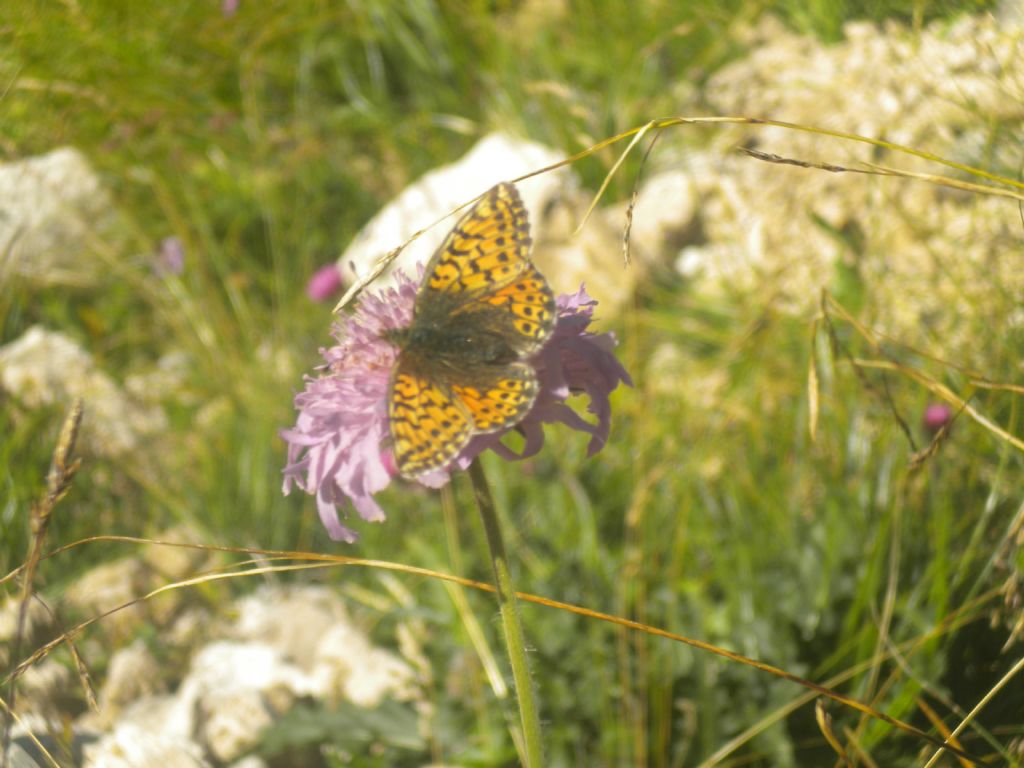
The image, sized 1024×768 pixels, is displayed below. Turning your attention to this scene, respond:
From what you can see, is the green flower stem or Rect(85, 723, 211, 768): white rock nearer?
the green flower stem

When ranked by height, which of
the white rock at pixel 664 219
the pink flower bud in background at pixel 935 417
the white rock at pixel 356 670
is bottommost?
the white rock at pixel 356 670

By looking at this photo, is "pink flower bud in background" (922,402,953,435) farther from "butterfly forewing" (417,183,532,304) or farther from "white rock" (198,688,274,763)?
"white rock" (198,688,274,763)

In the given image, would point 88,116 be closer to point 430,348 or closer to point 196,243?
point 196,243

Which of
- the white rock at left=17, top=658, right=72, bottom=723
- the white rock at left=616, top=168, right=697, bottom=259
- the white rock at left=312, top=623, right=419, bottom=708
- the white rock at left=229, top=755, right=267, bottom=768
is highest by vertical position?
the white rock at left=616, top=168, right=697, bottom=259

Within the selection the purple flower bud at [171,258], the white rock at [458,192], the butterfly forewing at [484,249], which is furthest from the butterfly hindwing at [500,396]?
the purple flower bud at [171,258]

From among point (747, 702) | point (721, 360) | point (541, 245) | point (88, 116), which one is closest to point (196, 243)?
point (88, 116)

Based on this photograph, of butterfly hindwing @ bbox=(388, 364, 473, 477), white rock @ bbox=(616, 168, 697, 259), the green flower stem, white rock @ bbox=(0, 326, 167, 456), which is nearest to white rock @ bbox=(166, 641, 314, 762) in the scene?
white rock @ bbox=(0, 326, 167, 456)

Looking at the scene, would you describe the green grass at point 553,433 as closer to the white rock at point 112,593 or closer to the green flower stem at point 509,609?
the white rock at point 112,593
